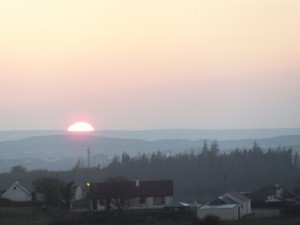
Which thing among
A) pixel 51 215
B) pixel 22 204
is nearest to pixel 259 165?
pixel 22 204

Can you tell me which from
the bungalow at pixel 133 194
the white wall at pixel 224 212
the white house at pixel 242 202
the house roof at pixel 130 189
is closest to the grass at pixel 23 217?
the bungalow at pixel 133 194

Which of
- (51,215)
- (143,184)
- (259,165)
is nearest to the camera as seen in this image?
(51,215)

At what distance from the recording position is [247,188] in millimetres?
137125

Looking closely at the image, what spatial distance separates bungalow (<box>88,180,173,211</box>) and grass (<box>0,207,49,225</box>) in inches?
367

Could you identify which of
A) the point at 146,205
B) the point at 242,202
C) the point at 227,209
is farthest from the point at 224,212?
the point at 146,205

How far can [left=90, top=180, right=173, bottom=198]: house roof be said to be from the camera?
2982 inches

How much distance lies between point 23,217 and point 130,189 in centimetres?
2089

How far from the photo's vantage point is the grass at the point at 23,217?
176 ft

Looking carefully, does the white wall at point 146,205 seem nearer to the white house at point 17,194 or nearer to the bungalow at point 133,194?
the bungalow at point 133,194

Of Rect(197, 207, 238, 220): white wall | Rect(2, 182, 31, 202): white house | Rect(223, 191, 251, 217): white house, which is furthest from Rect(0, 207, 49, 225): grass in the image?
Rect(223, 191, 251, 217): white house

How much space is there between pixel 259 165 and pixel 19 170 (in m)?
50.1

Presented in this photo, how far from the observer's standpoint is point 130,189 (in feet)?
256

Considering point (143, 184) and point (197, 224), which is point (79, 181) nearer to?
point (143, 184)

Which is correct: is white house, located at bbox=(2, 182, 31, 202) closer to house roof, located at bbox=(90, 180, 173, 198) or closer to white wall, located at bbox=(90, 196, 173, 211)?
house roof, located at bbox=(90, 180, 173, 198)
